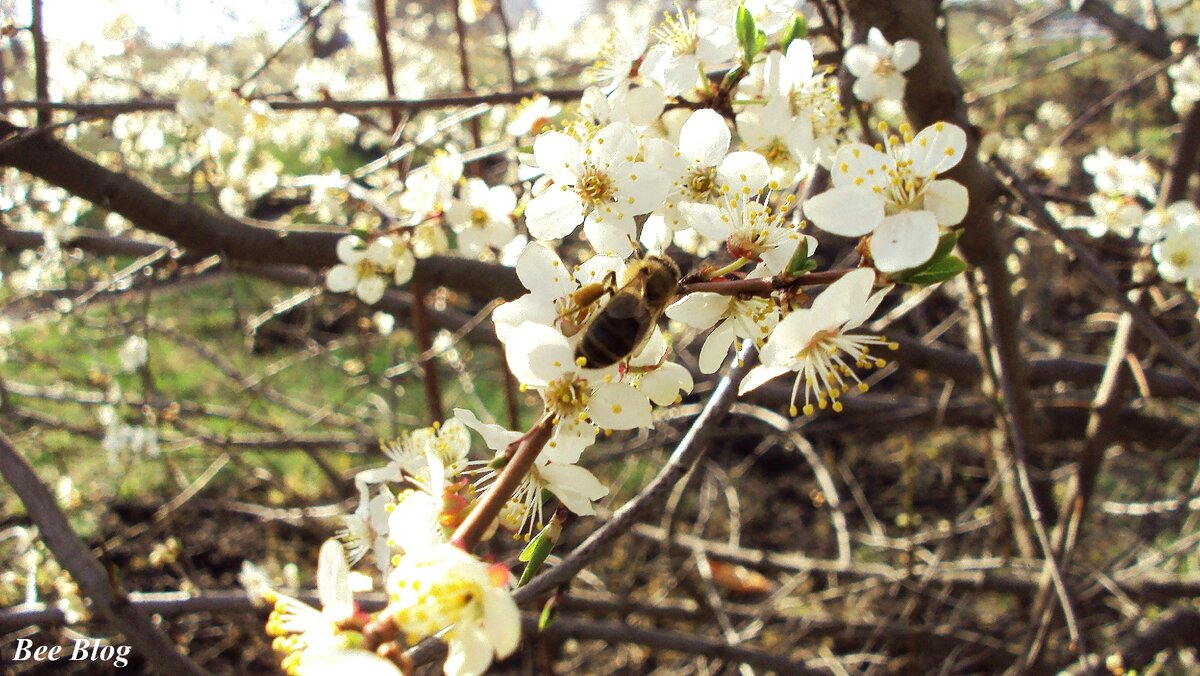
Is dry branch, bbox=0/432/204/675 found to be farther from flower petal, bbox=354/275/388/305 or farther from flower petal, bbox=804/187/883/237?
flower petal, bbox=804/187/883/237

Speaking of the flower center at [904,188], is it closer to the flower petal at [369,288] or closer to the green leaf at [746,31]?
the green leaf at [746,31]

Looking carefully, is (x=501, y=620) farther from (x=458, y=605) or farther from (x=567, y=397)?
(x=567, y=397)

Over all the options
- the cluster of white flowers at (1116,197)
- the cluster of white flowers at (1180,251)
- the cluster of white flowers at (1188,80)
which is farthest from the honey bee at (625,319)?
the cluster of white flowers at (1188,80)

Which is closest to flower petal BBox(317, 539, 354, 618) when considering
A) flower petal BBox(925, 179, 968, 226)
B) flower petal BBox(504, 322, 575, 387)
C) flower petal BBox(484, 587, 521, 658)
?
flower petal BBox(484, 587, 521, 658)

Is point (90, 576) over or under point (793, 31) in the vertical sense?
under

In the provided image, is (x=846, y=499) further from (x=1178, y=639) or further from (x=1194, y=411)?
(x=1178, y=639)

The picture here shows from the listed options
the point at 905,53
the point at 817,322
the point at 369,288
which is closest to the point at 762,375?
the point at 817,322

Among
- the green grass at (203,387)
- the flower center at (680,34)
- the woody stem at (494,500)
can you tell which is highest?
the flower center at (680,34)
